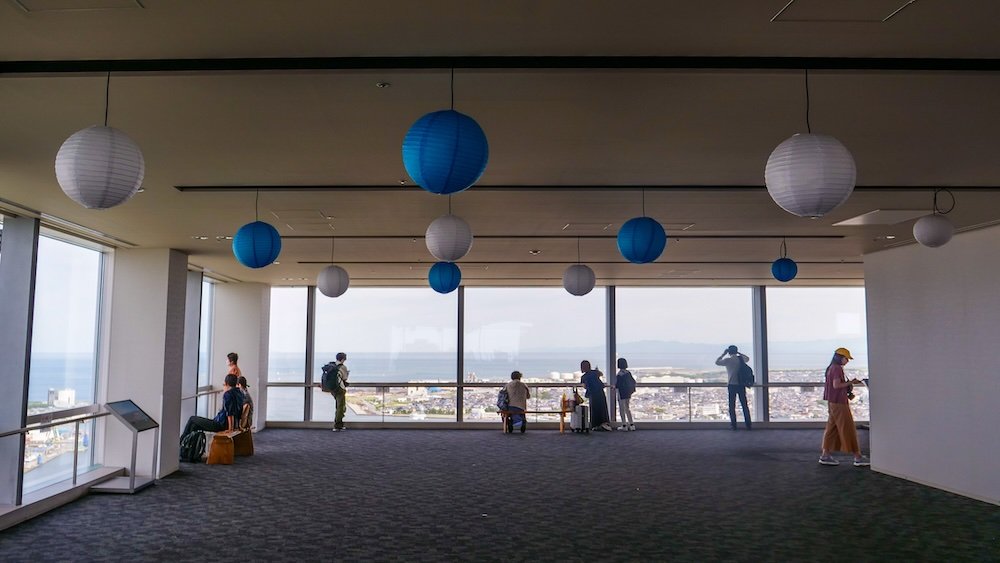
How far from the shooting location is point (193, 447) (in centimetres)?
1025

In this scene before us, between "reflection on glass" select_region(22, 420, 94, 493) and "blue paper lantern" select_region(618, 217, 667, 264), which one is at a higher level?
"blue paper lantern" select_region(618, 217, 667, 264)

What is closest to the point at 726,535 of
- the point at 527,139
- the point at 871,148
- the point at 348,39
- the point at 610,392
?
the point at 871,148

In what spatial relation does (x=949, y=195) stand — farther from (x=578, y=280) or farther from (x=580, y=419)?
(x=580, y=419)

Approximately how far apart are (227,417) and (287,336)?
4.99m

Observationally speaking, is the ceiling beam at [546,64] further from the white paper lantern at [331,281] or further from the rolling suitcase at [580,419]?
the rolling suitcase at [580,419]

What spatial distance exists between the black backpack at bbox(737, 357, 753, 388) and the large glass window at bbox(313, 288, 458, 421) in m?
6.07

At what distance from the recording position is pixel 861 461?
395 inches

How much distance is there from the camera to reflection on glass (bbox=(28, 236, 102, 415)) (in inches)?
306

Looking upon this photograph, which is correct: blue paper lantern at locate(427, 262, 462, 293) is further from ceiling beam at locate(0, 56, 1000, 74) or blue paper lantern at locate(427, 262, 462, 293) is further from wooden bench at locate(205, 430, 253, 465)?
wooden bench at locate(205, 430, 253, 465)

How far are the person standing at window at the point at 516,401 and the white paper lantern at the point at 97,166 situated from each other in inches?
441

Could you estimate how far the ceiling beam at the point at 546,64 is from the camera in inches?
132

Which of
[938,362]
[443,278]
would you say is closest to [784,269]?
[938,362]

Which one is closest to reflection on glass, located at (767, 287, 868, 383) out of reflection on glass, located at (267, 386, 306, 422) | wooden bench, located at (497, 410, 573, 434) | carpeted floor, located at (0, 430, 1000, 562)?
wooden bench, located at (497, 410, 573, 434)

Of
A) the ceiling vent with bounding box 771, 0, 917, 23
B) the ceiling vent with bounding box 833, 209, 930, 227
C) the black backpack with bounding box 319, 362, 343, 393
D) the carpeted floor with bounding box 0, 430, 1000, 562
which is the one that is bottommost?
the carpeted floor with bounding box 0, 430, 1000, 562
